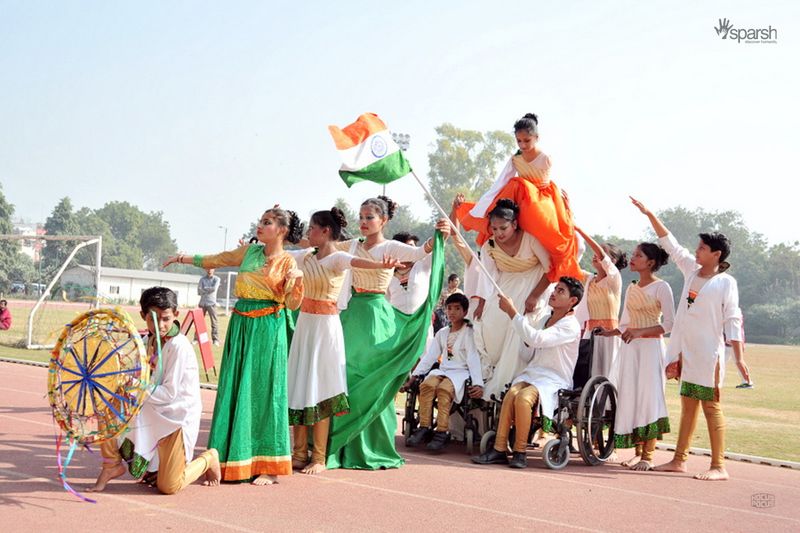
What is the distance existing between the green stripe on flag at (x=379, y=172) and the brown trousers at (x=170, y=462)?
2572 millimetres

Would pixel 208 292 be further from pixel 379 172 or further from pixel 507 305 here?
pixel 507 305

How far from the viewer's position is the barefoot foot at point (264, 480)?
264 inches

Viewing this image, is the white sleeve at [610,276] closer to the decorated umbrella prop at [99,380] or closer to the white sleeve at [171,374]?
the white sleeve at [171,374]

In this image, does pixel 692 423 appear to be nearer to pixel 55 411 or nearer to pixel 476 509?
pixel 476 509

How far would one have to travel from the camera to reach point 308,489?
21.9ft

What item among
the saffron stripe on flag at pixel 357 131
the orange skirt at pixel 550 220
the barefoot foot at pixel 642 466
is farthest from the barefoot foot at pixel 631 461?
the saffron stripe on flag at pixel 357 131

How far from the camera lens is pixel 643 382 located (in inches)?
343

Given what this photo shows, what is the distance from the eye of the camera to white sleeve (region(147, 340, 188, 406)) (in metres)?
6.23

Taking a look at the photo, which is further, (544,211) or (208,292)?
(208,292)

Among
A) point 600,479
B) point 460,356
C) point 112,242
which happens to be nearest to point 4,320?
point 460,356

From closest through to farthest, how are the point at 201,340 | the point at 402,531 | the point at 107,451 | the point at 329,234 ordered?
the point at 402,531 < the point at 107,451 < the point at 329,234 < the point at 201,340

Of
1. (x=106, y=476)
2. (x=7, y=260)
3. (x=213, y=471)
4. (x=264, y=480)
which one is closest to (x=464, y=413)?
(x=264, y=480)

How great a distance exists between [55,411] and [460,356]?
13.6 ft

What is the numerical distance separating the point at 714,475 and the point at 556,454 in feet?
4.36
